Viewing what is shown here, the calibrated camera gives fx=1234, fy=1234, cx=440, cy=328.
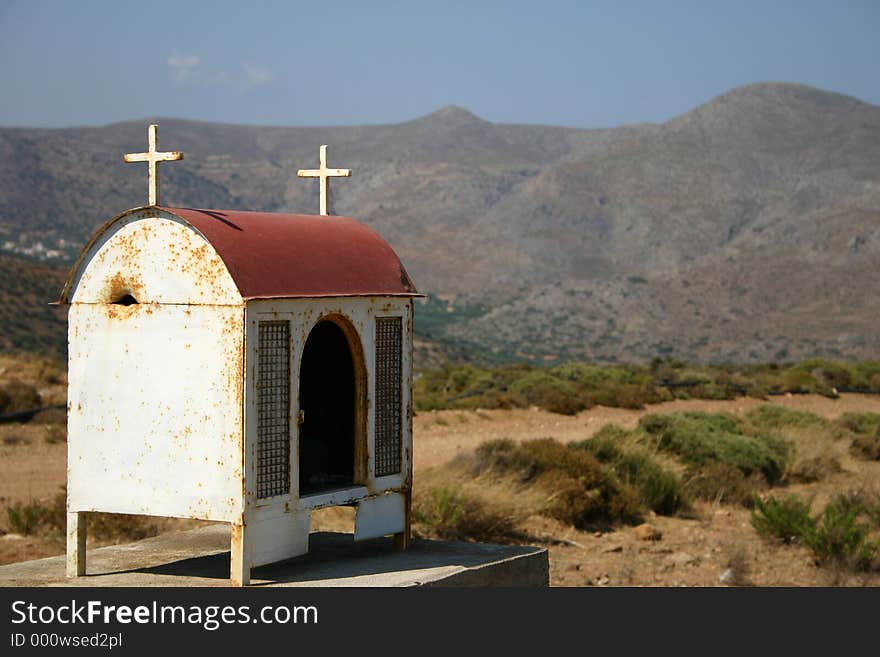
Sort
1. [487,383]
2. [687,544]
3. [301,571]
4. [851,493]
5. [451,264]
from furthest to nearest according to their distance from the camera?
[451,264], [487,383], [851,493], [687,544], [301,571]

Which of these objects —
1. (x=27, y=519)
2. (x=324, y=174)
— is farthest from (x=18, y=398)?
(x=324, y=174)

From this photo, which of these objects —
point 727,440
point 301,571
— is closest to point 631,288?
point 727,440

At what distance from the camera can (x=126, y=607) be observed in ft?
20.4

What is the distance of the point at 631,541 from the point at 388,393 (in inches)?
230

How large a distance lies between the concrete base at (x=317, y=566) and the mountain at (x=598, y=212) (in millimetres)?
49328

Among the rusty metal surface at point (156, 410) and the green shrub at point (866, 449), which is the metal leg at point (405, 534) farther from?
the green shrub at point (866, 449)

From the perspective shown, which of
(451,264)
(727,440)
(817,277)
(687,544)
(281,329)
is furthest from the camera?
(451,264)

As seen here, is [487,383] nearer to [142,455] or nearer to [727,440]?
[727,440]

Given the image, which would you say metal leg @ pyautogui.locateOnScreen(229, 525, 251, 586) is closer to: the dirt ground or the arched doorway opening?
the arched doorway opening

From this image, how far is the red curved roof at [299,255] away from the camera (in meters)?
6.73

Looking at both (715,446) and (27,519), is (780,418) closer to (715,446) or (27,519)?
(715,446)

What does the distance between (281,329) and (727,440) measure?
11.2 m

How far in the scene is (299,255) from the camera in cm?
720

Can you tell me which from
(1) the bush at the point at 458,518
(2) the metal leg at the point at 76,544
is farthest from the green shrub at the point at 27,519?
(2) the metal leg at the point at 76,544
